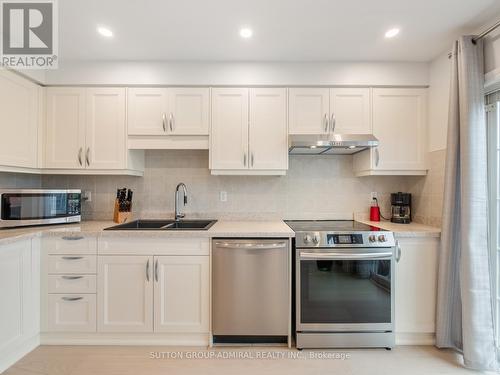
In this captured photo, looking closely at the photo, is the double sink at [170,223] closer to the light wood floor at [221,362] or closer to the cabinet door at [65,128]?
the cabinet door at [65,128]

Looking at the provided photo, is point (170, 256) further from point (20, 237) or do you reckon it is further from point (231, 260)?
point (20, 237)

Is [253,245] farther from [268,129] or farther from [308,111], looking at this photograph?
[308,111]

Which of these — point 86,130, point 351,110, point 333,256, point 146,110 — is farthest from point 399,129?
point 86,130

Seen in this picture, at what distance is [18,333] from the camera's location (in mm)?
2012

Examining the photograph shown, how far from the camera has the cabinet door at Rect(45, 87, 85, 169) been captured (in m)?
2.59

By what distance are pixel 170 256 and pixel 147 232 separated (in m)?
0.27

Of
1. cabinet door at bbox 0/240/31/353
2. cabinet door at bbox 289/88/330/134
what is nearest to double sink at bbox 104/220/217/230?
cabinet door at bbox 0/240/31/353

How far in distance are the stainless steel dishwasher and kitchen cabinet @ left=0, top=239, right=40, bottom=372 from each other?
1402mm

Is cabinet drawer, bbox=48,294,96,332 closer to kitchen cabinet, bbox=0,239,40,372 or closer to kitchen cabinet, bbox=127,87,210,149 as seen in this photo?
kitchen cabinet, bbox=0,239,40,372

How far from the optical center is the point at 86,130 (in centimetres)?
260

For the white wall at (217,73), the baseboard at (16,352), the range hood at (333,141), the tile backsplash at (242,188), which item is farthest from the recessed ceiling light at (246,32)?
the baseboard at (16,352)

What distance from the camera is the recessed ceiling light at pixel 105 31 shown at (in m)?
2.07

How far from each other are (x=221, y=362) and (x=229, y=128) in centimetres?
194

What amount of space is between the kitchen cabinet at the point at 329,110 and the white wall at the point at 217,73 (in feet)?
0.35
